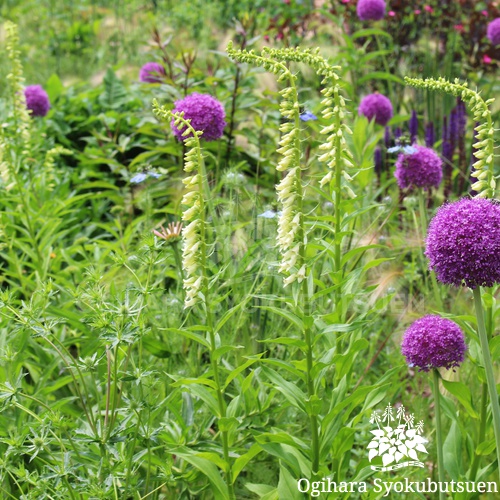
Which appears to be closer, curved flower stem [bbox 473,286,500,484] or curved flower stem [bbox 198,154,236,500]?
curved flower stem [bbox 473,286,500,484]

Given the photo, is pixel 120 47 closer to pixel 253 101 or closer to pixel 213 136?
pixel 253 101

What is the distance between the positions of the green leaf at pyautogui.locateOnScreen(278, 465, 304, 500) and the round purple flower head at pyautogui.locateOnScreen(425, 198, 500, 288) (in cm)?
83

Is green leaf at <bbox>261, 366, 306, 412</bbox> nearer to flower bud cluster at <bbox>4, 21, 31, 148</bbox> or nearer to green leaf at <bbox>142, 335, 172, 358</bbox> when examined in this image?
green leaf at <bbox>142, 335, 172, 358</bbox>

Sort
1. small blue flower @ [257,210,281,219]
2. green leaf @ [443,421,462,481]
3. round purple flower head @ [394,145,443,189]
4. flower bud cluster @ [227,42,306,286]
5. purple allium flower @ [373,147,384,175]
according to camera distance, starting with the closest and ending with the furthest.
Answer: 1. flower bud cluster @ [227,42,306,286]
2. green leaf @ [443,421,462,481]
3. small blue flower @ [257,210,281,219]
4. round purple flower head @ [394,145,443,189]
5. purple allium flower @ [373,147,384,175]

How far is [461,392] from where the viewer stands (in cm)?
259

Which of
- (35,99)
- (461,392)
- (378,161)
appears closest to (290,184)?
(461,392)

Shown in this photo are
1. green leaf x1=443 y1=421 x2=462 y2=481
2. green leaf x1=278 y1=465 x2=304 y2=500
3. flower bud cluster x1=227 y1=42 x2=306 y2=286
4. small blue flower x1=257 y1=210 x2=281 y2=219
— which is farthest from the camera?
small blue flower x1=257 y1=210 x2=281 y2=219

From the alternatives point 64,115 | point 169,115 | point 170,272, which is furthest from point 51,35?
point 169,115

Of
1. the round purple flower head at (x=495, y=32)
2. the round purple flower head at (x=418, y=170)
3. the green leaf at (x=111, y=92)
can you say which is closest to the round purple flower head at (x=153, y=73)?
the green leaf at (x=111, y=92)

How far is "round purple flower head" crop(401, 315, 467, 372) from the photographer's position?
2480 millimetres

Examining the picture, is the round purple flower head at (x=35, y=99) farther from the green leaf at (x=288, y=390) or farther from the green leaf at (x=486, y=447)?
the green leaf at (x=486, y=447)

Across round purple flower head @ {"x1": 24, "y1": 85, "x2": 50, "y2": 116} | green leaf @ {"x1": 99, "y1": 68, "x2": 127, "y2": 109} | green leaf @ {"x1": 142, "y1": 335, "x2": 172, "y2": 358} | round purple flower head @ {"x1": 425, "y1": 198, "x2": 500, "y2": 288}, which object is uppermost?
round purple flower head @ {"x1": 425, "y1": 198, "x2": 500, "y2": 288}

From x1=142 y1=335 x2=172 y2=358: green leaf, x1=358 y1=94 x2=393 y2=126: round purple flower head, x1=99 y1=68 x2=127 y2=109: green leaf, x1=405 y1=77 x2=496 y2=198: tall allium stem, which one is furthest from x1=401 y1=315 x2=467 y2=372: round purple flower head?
x1=99 y1=68 x2=127 y2=109: green leaf

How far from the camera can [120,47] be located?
9672mm
